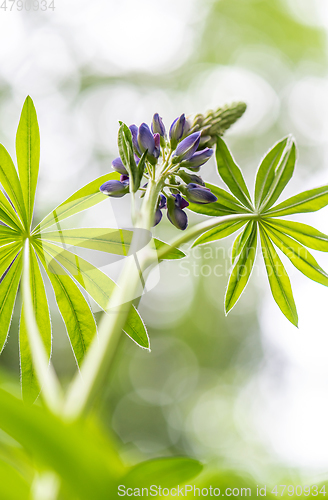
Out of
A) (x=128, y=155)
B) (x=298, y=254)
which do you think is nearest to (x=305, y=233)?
(x=298, y=254)

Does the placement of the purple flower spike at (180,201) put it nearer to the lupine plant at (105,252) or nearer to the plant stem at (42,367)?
the lupine plant at (105,252)

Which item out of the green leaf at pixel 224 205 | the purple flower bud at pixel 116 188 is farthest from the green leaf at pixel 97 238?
the green leaf at pixel 224 205

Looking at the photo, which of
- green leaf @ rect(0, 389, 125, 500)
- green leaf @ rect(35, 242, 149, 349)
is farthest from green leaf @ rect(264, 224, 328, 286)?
green leaf @ rect(0, 389, 125, 500)

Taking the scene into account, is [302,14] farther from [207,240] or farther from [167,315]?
[207,240]

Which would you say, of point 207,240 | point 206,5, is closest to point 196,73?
point 206,5

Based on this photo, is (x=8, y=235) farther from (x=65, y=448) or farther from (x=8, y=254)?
(x=65, y=448)

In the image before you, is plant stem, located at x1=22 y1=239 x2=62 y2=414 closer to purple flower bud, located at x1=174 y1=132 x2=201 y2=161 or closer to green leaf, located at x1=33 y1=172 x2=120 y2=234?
green leaf, located at x1=33 y1=172 x2=120 y2=234
